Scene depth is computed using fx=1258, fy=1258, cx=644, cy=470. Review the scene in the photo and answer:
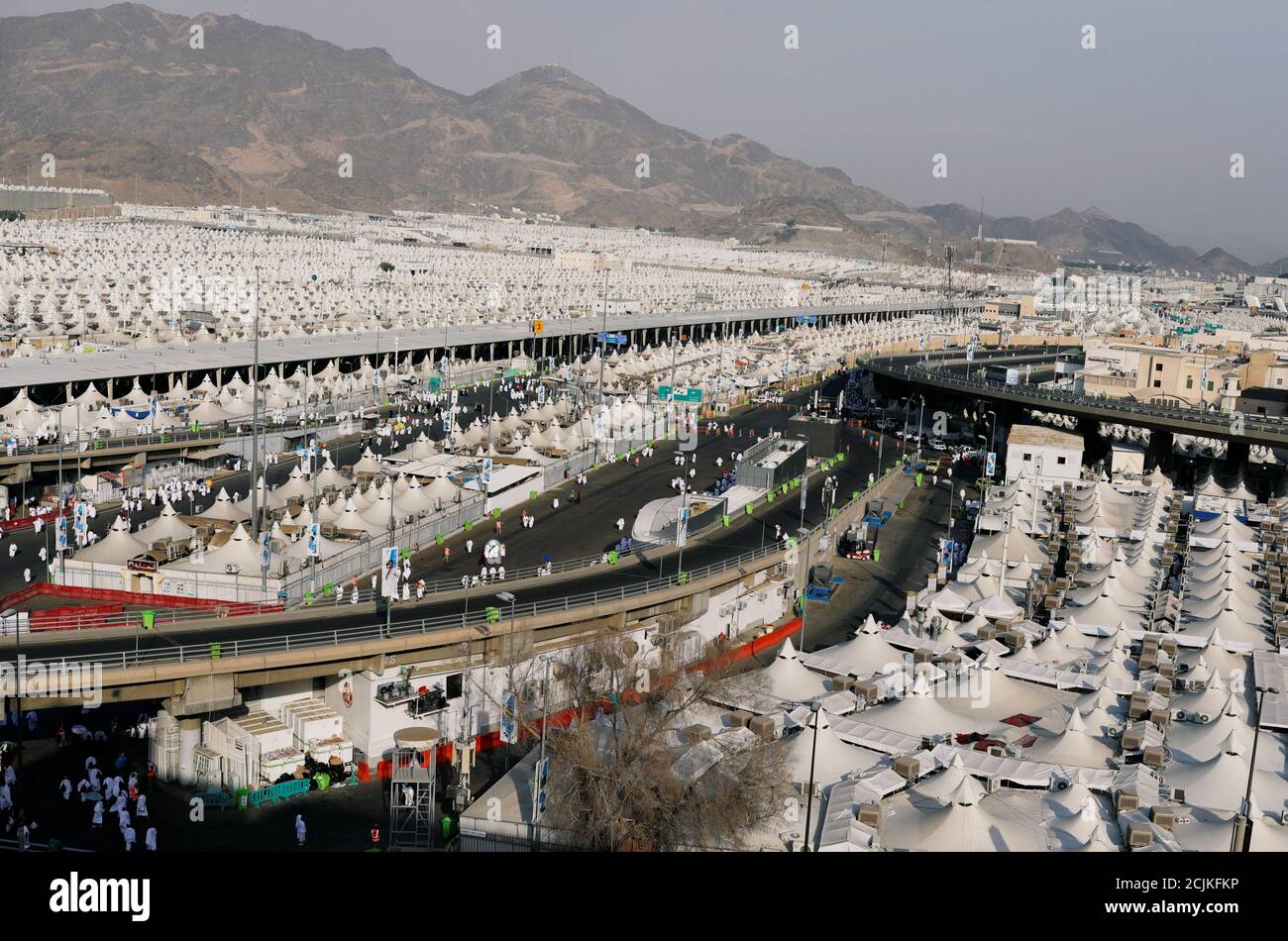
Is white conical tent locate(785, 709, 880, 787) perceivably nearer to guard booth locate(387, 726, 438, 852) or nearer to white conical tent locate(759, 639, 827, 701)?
white conical tent locate(759, 639, 827, 701)

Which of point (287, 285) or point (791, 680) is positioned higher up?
point (287, 285)

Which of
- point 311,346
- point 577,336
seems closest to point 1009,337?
point 577,336

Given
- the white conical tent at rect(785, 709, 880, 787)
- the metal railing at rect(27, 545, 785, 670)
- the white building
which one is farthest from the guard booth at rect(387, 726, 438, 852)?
the white building

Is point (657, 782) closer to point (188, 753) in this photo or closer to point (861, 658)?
point (188, 753)

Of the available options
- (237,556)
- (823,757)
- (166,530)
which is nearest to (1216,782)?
(823,757)
